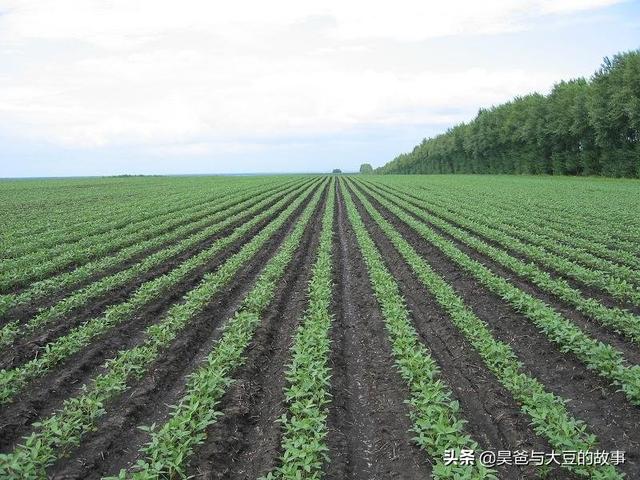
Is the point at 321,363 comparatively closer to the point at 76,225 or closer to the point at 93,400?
the point at 93,400

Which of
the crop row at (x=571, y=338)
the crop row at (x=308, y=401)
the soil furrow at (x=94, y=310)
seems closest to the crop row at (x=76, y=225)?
the soil furrow at (x=94, y=310)

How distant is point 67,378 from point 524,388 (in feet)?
22.6

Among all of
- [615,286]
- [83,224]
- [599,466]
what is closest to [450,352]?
[599,466]

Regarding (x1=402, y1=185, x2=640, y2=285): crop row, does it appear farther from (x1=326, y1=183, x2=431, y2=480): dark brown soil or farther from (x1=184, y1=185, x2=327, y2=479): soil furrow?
(x1=184, y1=185, x2=327, y2=479): soil furrow

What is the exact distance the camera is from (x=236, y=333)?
8.00 meters

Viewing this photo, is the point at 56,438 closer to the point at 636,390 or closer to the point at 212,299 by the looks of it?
the point at 212,299

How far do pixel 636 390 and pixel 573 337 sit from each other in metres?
1.53

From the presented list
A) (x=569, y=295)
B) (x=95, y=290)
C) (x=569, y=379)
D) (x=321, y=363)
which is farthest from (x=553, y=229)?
(x=95, y=290)

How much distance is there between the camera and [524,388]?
6.10 m

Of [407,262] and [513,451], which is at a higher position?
[407,262]

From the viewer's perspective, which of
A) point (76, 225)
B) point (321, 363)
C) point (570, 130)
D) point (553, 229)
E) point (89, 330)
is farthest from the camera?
point (570, 130)

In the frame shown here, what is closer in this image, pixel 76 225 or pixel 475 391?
pixel 475 391

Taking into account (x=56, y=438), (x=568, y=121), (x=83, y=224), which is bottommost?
(x=56, y=438)

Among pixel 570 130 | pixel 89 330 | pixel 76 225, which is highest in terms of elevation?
pixel 570 130
